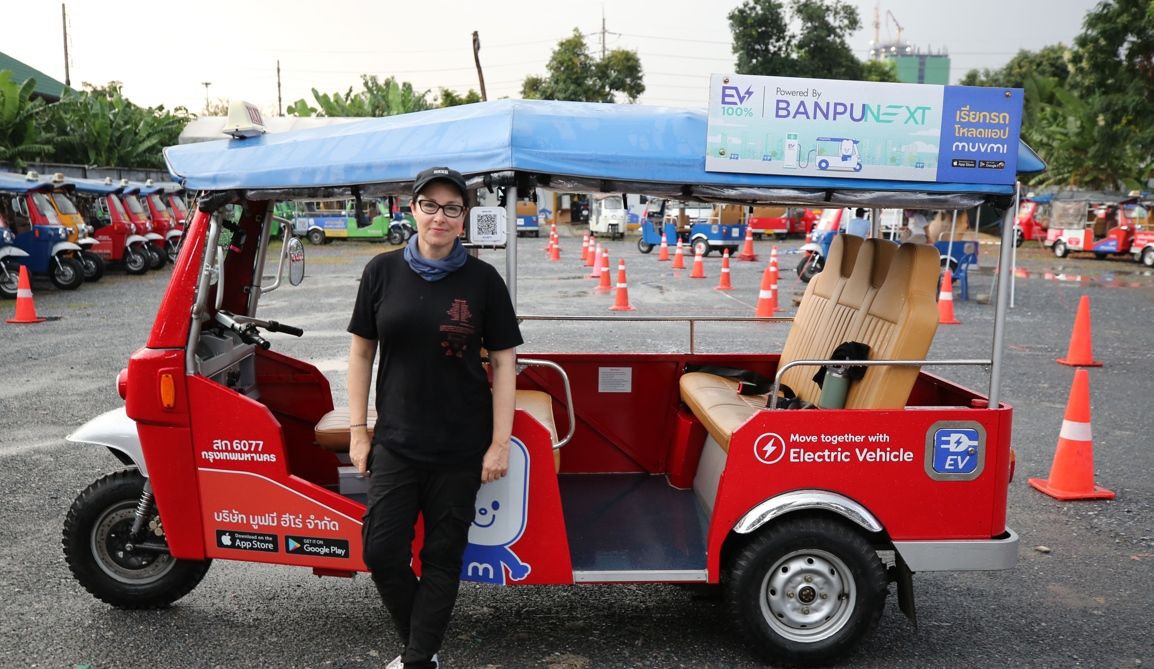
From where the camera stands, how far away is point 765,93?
12.1 feet

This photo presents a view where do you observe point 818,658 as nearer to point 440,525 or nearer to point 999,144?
point 440,525

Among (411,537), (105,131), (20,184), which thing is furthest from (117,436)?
(105,131)

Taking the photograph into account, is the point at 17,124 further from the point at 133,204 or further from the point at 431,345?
the point at 431,345

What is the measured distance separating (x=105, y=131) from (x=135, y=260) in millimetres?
11778

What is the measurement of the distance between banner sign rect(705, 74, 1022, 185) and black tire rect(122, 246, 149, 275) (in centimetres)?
2000

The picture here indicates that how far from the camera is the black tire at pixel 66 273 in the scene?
17.4m

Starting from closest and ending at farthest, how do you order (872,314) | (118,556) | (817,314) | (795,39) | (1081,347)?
(118,556), (872,314), (817,314), (1081,347), (795,39)

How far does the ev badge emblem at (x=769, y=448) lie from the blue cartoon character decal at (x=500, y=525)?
3.09ft

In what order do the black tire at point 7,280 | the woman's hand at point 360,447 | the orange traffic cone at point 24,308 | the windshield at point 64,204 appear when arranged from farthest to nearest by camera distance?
the windshield at point 64,204 → the black tire at point 7,280 → the orange traffic cone at point 24,308 → the woman's hand at point 360,447

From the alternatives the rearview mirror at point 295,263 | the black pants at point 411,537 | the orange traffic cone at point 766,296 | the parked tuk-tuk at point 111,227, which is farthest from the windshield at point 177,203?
the black pants at point 411,537

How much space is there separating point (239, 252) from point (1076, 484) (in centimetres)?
535

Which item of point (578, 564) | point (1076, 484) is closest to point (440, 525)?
point (578, 564)

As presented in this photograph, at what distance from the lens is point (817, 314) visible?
5.57 metres

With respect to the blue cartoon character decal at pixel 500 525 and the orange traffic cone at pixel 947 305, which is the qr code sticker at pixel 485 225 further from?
the orange traffic cone at pixel 947 305
